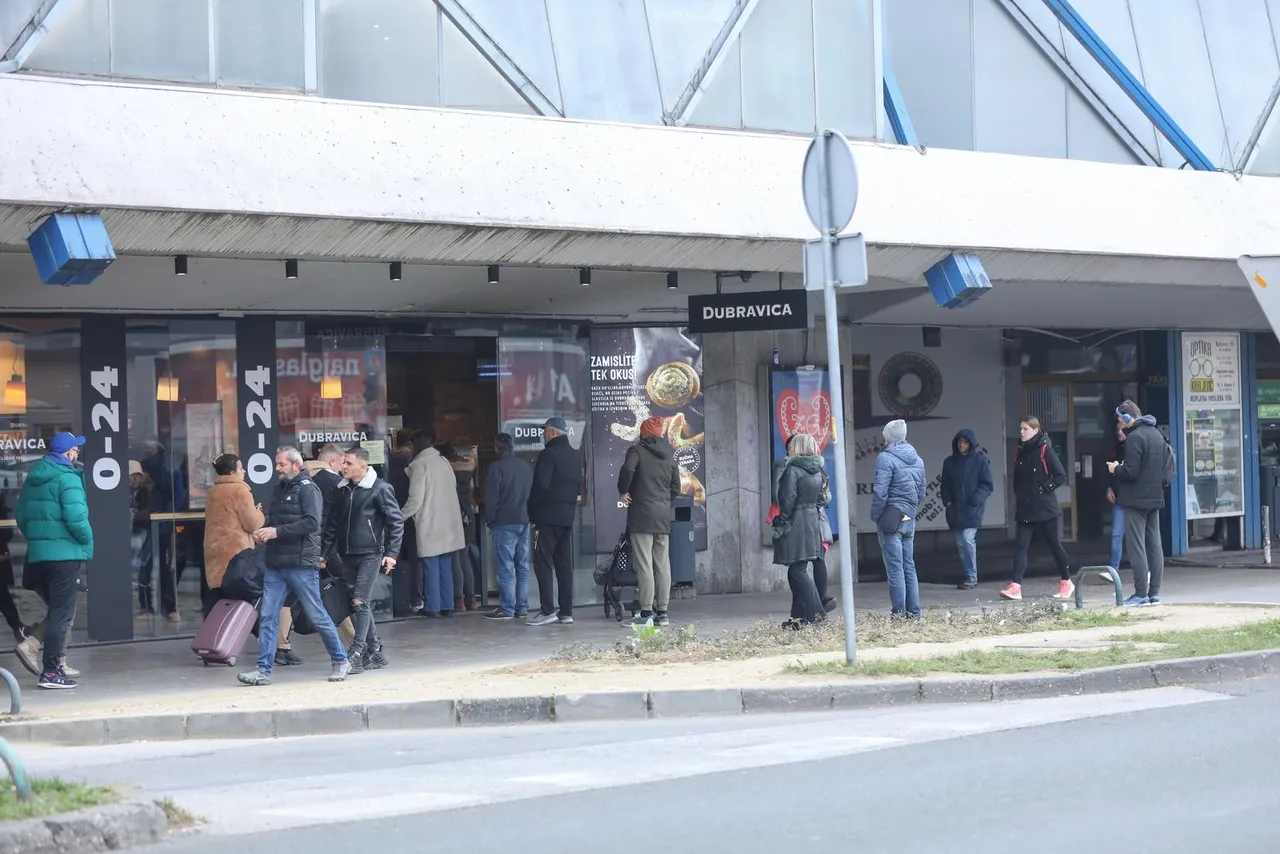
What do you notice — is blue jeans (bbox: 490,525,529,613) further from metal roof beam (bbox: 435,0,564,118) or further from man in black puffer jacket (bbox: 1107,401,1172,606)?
man in black puffer jacket (bbox: 1107,401,1172,606)

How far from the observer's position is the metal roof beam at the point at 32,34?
36.8ft

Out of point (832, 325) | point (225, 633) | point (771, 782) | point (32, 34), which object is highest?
point (32, 34)

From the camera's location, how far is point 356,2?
12.8m

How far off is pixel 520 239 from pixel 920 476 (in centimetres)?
399

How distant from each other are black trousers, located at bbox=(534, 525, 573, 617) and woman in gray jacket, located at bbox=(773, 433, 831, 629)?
2779 millimetres

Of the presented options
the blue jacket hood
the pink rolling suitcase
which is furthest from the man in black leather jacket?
the blue jacket hood

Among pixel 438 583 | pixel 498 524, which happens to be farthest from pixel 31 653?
pixel 498 524

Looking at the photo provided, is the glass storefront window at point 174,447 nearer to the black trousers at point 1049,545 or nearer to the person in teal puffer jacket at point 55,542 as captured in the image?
the person in teal puffer jacket at point 55,542

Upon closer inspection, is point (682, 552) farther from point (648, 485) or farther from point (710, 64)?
point (710, 64)

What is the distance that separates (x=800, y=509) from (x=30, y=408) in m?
6.72

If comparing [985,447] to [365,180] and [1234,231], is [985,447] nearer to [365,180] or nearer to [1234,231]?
[1234,231]

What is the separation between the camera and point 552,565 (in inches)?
615

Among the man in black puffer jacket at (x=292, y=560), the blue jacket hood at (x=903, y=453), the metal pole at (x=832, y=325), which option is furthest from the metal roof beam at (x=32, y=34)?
the blue jacket hood at (x=903, y=453)

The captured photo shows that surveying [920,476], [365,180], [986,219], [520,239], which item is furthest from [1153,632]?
[365,180]
